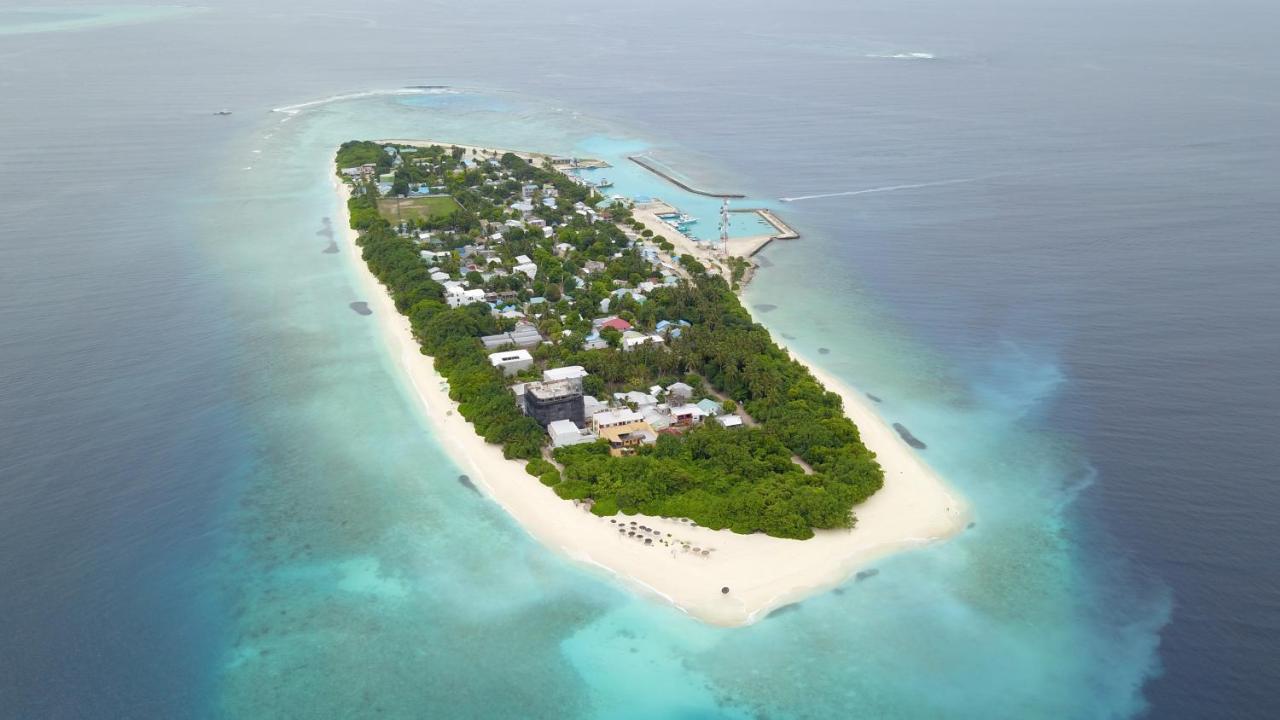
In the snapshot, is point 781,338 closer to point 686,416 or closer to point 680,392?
point 680,392

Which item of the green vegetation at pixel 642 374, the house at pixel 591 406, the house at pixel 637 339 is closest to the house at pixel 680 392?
the green vegetation at pixel 642 374

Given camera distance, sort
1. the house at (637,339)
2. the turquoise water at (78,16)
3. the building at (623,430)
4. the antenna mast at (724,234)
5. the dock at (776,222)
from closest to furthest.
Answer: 1. the building at (623,430)
2. the house at (637,339)
3. the antenna mast at (724,234)
4. the dock at (776,222)
5. the turquoise water at (78,16)

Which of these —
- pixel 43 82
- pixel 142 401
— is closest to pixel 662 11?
pixel 43 82

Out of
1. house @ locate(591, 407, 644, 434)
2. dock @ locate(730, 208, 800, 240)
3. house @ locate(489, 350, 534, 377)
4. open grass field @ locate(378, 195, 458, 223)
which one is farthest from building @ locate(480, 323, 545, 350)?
dock @ locate(730, 208, 800, 240)

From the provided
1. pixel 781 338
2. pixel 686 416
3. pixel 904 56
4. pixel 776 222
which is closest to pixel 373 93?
pixel 776 222

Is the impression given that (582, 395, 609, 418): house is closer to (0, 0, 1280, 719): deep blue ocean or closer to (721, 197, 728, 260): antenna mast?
(0, 0, 1280, 719): deep blue ocean

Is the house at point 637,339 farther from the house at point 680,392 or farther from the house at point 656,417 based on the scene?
the house at point 656,417

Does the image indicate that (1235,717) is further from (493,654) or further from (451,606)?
(451,606)
